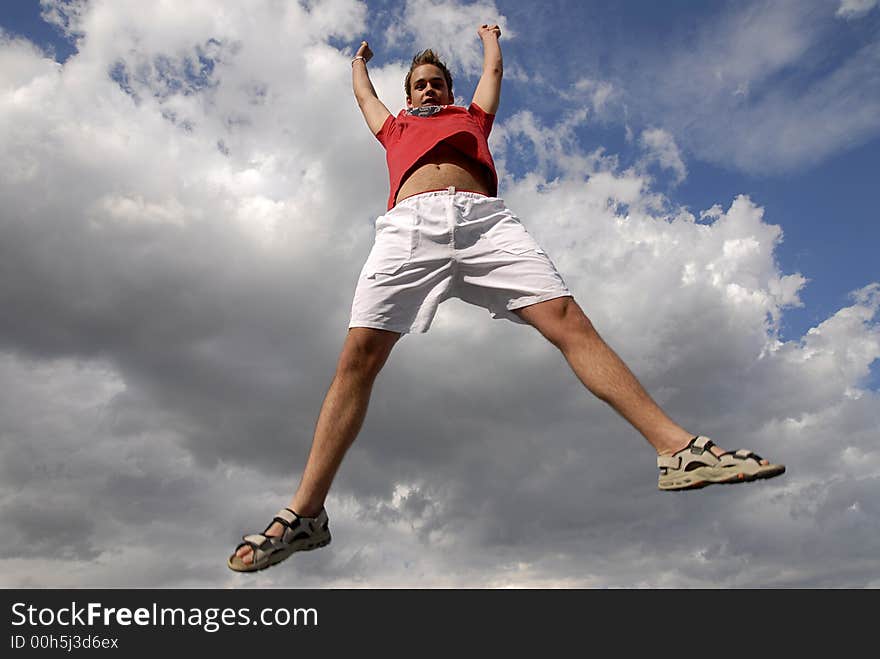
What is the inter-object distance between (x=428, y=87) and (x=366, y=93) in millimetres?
600

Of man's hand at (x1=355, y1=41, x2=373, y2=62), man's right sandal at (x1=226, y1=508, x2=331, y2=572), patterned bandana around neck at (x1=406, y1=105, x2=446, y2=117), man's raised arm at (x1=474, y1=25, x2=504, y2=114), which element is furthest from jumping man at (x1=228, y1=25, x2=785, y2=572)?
man's hand at (x1=355, y1=41, x2=373, y2=62)

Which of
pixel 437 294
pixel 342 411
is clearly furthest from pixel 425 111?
pixel 342 411

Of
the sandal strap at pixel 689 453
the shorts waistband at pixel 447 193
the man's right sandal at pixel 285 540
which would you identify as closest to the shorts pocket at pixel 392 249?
the shorts waistband at pixel 447 193

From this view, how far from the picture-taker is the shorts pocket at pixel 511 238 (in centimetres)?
482

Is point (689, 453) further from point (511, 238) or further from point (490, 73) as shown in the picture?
point (490, 73)

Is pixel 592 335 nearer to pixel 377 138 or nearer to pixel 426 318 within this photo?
pixel 426 318

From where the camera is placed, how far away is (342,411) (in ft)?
15.2

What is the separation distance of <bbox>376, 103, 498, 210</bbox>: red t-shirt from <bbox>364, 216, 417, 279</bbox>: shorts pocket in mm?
449

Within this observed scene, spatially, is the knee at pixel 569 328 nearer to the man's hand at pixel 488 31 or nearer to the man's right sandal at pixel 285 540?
the man's right sandal at pixel 285 540

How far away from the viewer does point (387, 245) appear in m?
4.87

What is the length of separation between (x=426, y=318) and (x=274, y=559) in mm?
1787

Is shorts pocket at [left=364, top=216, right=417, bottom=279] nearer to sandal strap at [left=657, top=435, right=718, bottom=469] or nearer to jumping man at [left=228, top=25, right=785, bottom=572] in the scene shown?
jumping man at [left=228, top=25, right=785, bottom=572]

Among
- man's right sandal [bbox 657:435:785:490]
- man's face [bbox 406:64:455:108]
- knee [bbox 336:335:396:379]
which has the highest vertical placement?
man's face [bbox 406:64:455:108]

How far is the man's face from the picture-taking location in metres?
5.91
